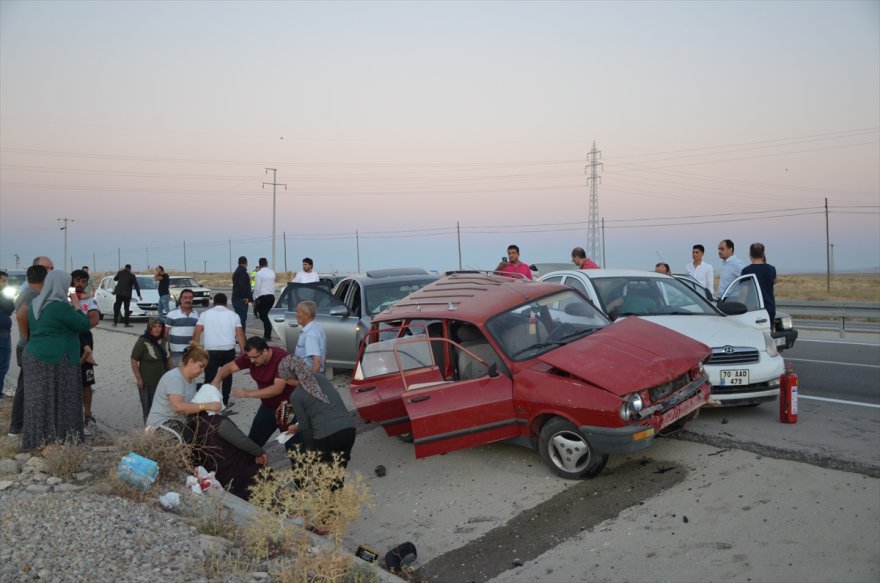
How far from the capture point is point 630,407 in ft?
21.8

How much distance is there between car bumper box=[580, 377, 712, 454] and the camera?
21.6ft

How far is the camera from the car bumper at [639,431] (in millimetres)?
6582

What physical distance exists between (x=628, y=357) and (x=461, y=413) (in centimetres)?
164

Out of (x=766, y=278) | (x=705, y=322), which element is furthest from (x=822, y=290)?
(x=705, y=322)

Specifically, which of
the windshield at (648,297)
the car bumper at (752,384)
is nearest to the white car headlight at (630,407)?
the car bumper at (752,384)

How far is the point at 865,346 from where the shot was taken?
599 inches

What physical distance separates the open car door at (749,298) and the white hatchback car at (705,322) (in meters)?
0.03

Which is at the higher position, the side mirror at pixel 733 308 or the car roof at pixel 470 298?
the car roof at pixel 470 298

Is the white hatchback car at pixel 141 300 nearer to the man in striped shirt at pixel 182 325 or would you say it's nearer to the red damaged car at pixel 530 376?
the man in striped shirt at pixel 182 325

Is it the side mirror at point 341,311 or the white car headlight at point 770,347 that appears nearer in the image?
the white car headlight at point 770,347

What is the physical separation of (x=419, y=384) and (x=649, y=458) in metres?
2.41

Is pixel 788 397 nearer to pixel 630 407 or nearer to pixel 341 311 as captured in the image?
pixel 630 407

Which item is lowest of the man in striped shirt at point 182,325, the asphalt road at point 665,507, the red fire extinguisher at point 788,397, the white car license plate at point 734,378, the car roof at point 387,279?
the asphalt road at point 665,507

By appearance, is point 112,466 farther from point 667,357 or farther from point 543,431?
point 667,357
